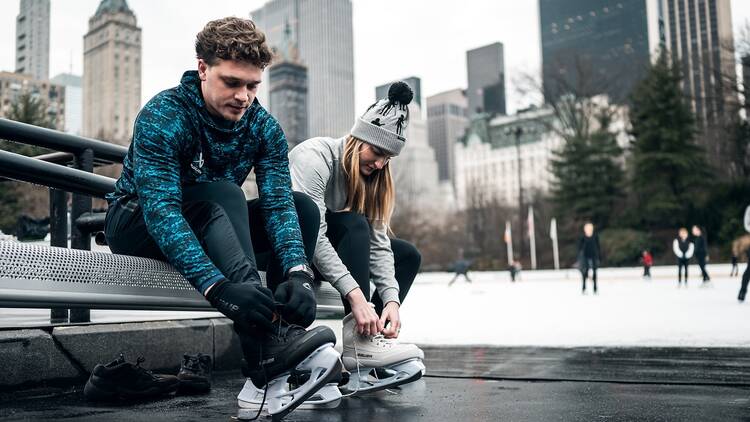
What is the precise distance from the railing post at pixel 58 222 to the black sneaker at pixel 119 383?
642 mm

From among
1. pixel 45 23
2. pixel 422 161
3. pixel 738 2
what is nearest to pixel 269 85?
pixel 422 161

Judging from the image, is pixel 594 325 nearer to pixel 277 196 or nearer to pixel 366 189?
pixel 366 189

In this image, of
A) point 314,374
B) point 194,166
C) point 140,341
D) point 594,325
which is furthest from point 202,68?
point 594,325

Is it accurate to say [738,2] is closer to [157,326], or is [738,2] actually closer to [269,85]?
[157,326]

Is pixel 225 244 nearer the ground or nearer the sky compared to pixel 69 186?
nearer the ground

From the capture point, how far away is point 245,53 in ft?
6.14

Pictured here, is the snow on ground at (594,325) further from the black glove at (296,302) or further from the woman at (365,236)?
the black glove at (296,302)

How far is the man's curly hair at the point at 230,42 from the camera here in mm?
1856

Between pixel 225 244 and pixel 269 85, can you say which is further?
pixel 269 85

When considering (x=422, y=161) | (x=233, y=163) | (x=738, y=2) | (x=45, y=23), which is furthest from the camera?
(x=422, y=161)

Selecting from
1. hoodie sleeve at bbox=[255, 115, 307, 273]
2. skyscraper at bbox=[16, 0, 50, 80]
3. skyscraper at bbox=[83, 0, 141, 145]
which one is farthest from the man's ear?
skyscraper at bbox=[83, 0, 141, 145]

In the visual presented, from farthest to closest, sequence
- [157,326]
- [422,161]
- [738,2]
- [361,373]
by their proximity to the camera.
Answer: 1. [422,161]
2. [738,2]
3. [157,326]
4. [361,373]

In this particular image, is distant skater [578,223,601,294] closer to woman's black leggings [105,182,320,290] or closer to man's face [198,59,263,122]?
woman's black leggings [105,182,320,290]

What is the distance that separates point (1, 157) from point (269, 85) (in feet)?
423
